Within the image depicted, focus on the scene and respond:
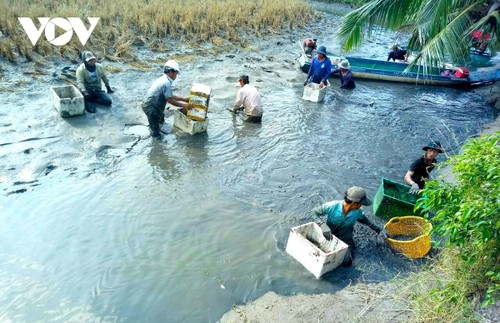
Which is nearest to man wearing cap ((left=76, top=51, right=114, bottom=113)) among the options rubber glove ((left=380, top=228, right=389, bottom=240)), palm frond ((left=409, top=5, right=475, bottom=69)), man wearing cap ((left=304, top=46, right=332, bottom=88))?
man wearing cap ((left=304, top=46, right=332, bottom=88))

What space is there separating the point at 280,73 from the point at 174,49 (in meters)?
4.11

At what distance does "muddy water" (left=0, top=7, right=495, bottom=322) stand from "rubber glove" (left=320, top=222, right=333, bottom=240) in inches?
20.1

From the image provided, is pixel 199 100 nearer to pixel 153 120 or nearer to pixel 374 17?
pixel 153 120

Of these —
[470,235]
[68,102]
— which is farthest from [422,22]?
[68,102]

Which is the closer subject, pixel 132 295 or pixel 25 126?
pixel 132 295

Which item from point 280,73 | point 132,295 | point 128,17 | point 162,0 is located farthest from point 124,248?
point 162,0

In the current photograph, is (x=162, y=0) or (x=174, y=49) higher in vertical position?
(x=162, y=0)

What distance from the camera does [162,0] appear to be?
1805cm

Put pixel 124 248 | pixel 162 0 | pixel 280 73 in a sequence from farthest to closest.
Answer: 1. pixel 162 0
2. pixel 280 73
3. pixel 124 248

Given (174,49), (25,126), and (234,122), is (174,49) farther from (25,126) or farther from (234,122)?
(25,126)

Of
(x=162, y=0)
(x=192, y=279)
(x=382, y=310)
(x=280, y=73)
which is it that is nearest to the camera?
(x=382, y=310)

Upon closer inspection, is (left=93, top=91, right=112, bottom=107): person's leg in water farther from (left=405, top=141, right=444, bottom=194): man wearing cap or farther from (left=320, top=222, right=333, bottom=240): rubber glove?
(left=405, top=141, right=444, bottom=194): man wearing cap

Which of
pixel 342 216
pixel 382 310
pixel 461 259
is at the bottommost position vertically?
pixel 382 310

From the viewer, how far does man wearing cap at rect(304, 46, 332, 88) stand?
10.8 metres
